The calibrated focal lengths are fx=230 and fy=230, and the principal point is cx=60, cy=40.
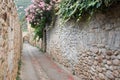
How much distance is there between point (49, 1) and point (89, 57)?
24.5 feet

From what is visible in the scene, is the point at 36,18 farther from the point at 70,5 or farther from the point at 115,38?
the point at 115,38

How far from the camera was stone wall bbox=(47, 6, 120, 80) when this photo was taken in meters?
4.82

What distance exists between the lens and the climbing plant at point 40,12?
1363cm

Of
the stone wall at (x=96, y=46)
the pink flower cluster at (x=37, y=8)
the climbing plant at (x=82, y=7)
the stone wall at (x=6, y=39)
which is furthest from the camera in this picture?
the pink flower cluster at (x=37, y=8)

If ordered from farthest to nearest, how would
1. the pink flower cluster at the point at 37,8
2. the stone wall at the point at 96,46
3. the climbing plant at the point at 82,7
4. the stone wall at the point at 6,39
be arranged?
1. the pink flower cluster at the point at 37,8
2. the climbing plant at the point at 82,7
3. the stone wall at the point at 96,46
4. the stone wall at the point at 6,39

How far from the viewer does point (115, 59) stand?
4812mm

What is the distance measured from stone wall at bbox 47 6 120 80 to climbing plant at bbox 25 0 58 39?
4945 millimetres

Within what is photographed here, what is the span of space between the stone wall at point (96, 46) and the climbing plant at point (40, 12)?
4.95m

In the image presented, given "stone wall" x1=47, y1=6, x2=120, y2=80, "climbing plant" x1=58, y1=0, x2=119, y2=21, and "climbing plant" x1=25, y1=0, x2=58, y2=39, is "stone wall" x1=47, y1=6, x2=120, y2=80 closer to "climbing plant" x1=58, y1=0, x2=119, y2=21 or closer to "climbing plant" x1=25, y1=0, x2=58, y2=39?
"climbing plant" x1=58, y1=0, x2=119, y2=21

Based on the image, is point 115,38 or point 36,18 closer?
point 115,38

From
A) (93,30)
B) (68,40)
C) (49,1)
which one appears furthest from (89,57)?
(49,1)

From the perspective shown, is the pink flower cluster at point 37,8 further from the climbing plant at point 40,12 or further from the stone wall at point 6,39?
the stone wall at point 6,39

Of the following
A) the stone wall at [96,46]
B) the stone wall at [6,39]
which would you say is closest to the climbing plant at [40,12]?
the stone wall at [96,46]

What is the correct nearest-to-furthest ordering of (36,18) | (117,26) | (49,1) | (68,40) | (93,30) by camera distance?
(117,26) < (93,30) < (68,40) < (49,1) < (36,18)
